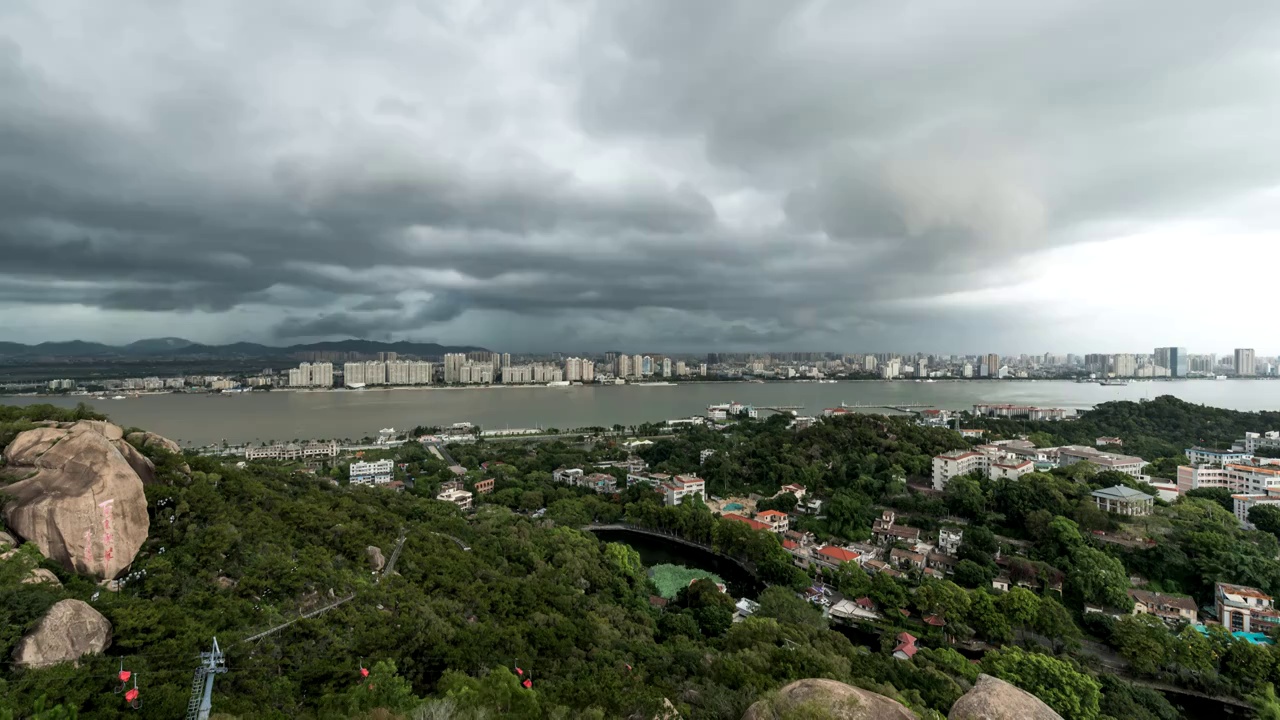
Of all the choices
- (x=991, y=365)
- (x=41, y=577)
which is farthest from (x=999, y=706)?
(x=991, y=365)

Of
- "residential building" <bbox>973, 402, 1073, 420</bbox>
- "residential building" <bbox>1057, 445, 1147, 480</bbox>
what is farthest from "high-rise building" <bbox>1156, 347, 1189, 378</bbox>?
"residential building" <bbox>1057, 445, 1147, 480</bbox>

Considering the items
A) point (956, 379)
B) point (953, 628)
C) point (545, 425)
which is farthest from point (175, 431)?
point (956, 379)

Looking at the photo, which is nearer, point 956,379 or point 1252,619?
point 1252,619

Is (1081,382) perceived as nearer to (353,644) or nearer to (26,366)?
(353,644)

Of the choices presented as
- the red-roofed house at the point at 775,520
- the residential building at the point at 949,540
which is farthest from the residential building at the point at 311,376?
the residential building at the point at 949,540

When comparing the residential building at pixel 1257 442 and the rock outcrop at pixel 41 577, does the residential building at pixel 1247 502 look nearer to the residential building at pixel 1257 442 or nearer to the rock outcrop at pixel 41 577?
the residential building at pixel 1257 442

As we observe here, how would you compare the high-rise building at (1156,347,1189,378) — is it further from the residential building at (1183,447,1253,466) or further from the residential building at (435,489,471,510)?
the residential building at (435,489,471,510)
